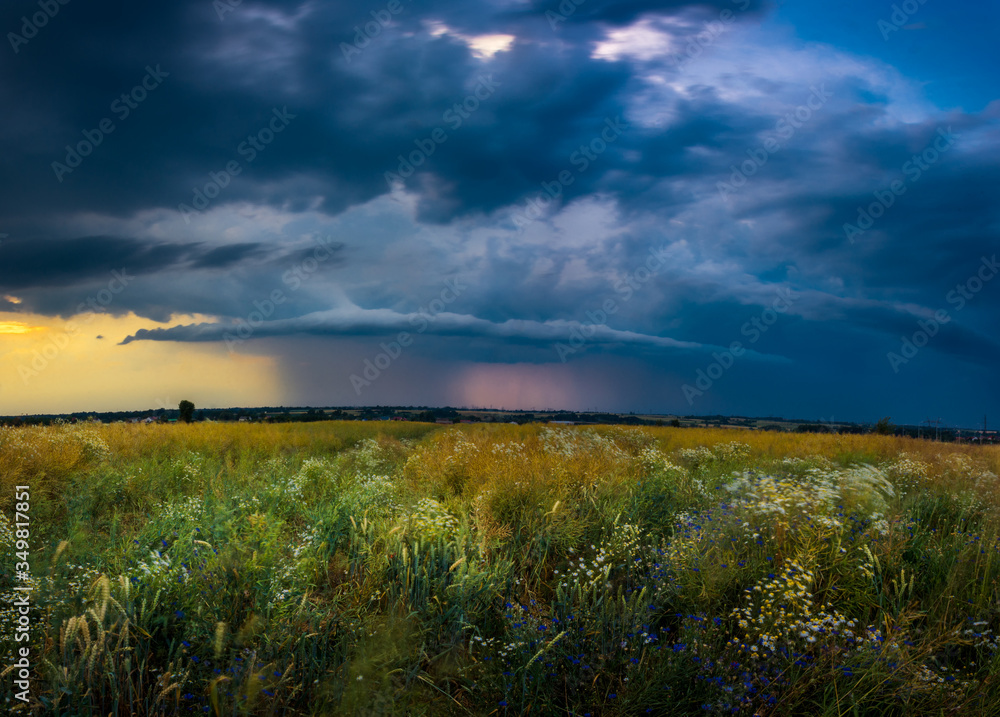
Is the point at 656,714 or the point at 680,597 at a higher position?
the point at 680,597

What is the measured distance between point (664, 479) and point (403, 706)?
6532 mm

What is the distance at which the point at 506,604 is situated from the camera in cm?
462

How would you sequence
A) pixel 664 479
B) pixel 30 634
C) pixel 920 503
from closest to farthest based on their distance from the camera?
pixel 30 634 → pixel 920 503 → pixel 664 479

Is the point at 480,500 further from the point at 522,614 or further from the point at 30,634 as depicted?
the point at 30,634

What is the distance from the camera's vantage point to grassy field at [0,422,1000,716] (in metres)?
3.44

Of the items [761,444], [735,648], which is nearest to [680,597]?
[735,648]

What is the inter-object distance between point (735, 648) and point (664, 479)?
16.1 feet

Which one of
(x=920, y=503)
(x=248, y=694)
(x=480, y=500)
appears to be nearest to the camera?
(x=248, y=694)

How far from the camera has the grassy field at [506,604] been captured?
3441mm

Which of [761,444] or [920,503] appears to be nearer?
[920,503]

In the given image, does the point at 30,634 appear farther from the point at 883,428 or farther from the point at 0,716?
the point at 883,428

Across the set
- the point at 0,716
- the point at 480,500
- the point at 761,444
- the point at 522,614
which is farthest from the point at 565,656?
the point at 761,444

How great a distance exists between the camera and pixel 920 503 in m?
8.16

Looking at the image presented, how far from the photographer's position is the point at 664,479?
8.88 metres
